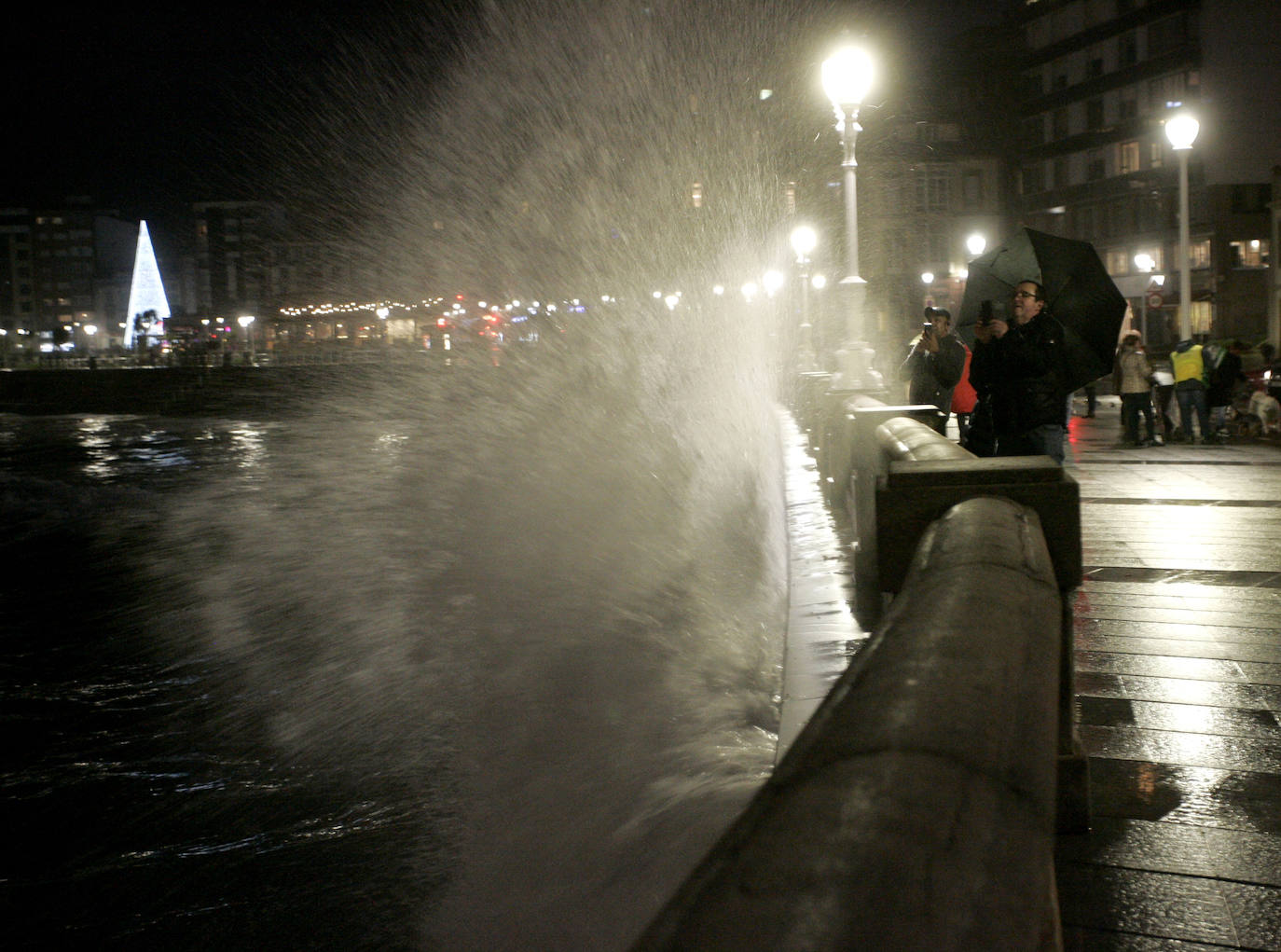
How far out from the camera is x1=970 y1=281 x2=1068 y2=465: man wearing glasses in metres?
6.59

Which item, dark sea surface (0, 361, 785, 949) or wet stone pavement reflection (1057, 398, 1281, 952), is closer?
wet stone pavement reflection (1057, 398, 1281, 952)

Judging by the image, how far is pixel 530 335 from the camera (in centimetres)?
7794

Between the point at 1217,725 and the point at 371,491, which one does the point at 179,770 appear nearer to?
the point at 1217,725

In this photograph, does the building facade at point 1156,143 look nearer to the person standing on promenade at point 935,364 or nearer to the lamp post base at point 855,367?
the lamp post base at point 855,367

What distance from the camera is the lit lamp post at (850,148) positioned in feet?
44.5

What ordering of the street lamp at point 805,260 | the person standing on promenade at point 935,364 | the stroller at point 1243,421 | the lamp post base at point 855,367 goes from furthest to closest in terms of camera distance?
the street lamp at point 805,260 < the stroller at point 1243,421 < the lamp post base at point 855,367 < the person standing on promenade at point 935,364

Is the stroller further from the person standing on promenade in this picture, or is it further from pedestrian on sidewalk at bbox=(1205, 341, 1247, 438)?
the person standing on promenade

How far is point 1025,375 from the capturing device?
6.65m

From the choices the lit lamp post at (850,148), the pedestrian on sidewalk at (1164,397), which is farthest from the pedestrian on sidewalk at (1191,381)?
the lit lamp post at (850,148)

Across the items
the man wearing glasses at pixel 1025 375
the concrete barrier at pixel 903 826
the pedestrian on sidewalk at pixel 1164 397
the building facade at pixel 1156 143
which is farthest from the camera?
the building facade at pixel 1156 143

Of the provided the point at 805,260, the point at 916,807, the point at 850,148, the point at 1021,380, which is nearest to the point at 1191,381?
the point at 850,148

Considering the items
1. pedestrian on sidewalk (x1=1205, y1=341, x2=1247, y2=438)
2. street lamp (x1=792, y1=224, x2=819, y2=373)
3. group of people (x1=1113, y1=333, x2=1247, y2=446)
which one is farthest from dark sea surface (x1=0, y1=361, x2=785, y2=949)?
street lamp (x1=792, y1=224, x2=819, y2=373)

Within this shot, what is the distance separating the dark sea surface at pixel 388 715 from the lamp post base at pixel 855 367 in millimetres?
1619

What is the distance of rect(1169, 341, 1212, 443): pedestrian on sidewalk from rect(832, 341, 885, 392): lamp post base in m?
5.18
